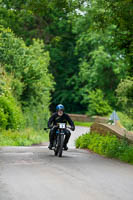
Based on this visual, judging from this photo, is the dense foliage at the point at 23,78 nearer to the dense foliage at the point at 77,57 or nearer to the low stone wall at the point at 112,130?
the dense foliage at the point at 77,57

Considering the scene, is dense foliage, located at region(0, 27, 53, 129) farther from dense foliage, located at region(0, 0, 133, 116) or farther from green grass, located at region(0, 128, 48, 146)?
green grass, located at region(0, 128, 48, 146)

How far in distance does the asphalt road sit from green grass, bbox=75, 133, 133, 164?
0.83 metres

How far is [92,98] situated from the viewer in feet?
179

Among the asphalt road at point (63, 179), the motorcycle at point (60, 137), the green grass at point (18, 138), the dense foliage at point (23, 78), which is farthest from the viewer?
the dense foliage at point (23, 78)

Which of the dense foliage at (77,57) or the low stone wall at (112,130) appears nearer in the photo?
the low stone wall at (112,130)

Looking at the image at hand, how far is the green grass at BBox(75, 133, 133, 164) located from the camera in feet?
48.8

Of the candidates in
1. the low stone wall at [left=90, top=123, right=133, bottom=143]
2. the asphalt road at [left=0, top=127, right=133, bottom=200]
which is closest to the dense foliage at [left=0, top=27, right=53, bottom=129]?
the low stone wall at [left=90, top=123, right=133, bottom=143]

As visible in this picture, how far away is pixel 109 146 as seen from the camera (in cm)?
1628

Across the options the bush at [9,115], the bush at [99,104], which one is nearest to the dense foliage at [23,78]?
the bush at [9,115]

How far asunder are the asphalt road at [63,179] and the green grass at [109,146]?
83 centimetres

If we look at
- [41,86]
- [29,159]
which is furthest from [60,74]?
[29,159]

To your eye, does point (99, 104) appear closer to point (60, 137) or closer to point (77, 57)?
point (77, 57)

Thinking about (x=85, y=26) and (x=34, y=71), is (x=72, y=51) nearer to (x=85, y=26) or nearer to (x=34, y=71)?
(x=85, y=26)

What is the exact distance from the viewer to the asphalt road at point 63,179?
28.3 feet
